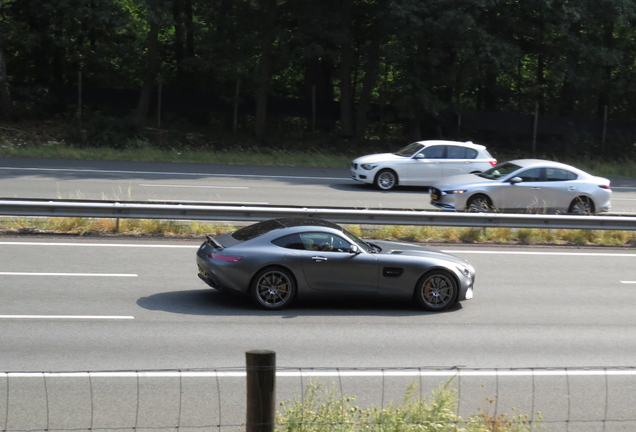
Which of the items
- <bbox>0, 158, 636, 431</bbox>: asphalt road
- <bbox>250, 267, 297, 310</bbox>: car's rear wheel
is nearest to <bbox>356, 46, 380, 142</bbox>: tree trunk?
<bbox>0, 158, 636, 431</bbox>: asphalt road

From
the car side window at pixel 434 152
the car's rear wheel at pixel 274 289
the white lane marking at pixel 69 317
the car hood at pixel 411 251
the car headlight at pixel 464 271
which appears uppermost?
the car side window at pixel 434 152

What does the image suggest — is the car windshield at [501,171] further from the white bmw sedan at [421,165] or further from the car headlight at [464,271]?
the car headlight at [464,271]

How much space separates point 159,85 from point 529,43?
696 inches

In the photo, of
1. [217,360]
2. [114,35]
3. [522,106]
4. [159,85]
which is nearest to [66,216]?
[217,360]

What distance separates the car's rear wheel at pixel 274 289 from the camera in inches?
379

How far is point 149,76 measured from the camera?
33969mm

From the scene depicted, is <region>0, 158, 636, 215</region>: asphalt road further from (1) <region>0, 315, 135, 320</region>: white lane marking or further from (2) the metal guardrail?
(1) <region>0, 315, 135, 320</region>: white lane marking

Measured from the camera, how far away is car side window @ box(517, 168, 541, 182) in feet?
59.3

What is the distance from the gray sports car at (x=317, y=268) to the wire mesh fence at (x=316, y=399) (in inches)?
91.0

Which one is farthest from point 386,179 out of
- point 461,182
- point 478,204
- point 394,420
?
point 394,420

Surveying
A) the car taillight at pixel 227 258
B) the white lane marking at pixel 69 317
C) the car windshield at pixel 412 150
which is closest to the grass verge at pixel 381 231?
the car taillight at pixel 227 258

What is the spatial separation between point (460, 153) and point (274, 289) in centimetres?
1430

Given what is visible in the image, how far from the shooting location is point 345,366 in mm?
7648

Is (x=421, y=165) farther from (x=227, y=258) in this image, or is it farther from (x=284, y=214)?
(x=227, y=258)
